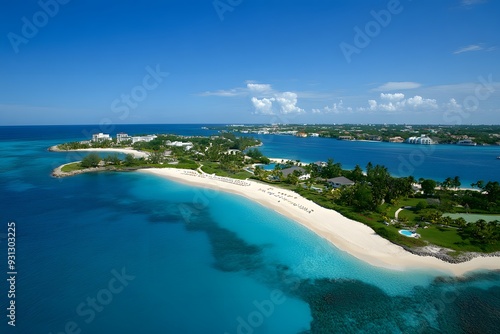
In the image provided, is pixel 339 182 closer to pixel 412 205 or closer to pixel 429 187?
pixel 412 205

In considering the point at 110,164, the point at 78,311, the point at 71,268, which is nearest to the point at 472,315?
the point at 78,311

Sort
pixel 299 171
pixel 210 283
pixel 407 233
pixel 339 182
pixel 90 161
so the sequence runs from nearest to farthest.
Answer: pixel 210 283
pixel 407 233
pixel 339 182
pixel 299 171
pixel 90 161

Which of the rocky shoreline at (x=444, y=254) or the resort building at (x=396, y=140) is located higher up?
the rocky shoreline at (x=444, y=254)

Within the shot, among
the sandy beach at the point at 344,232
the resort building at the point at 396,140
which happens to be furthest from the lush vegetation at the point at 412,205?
the resort building at the point at 396,140

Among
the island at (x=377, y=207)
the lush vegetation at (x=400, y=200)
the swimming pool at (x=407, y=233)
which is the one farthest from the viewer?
the swimming pool at (x=407, y=233)

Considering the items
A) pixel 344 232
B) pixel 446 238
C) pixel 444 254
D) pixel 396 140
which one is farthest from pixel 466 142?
pixel 344 232

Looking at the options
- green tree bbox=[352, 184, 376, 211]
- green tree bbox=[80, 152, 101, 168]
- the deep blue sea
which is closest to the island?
green tree bbox=[352, 184, 376, 211]

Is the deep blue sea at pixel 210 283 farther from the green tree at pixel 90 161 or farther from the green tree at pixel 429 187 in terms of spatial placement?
the green tree at pixel 90 161
